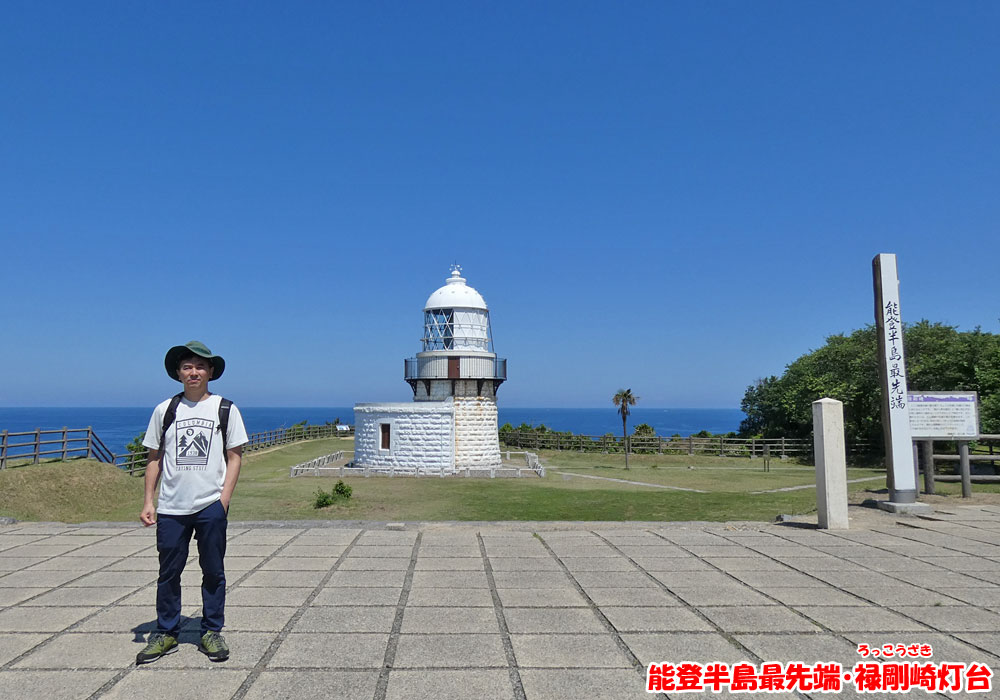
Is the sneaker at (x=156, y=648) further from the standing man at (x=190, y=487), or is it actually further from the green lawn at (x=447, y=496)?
the green lawn at (x=447, y=496)

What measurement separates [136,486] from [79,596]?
10.7m

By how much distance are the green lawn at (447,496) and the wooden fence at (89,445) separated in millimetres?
1213

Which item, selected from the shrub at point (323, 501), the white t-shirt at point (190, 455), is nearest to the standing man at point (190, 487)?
the white t-shirt at point (190, 455)

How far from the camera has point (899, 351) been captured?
32.3ft

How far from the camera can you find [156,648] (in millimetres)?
3707

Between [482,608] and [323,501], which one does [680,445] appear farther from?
[482,608]

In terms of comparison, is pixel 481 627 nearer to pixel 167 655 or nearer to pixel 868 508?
pixel 167 655

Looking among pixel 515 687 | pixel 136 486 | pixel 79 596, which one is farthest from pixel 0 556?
pixel 136 486

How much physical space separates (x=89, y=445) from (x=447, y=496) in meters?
10.2

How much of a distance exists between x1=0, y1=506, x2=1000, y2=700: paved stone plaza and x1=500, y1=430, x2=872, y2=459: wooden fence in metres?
22.3

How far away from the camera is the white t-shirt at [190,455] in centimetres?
377

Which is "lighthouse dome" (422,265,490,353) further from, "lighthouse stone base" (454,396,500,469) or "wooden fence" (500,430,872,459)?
"wooden fence" (500,430,872,459)

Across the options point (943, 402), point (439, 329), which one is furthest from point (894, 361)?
point (439, 329)

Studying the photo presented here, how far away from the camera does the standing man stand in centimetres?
377
